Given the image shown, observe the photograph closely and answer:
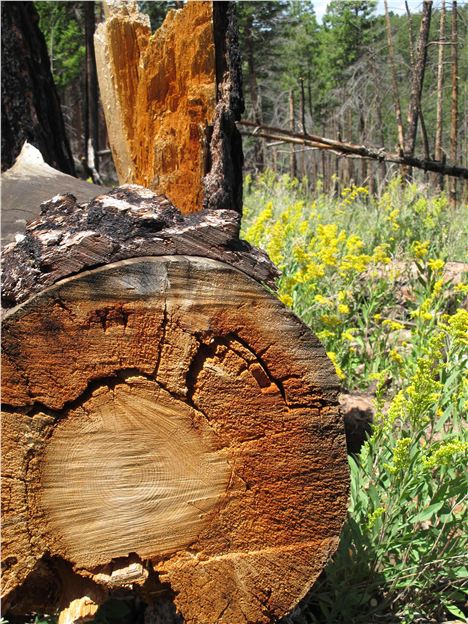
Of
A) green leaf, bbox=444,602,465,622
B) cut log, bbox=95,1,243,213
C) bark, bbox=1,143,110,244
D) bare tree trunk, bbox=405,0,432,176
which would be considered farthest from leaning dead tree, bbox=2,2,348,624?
bare tree trunk, bbox=405,0,432,176

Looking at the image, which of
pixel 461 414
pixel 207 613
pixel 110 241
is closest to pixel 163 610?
pixel 207 613

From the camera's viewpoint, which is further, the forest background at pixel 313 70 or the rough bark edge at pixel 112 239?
the forest background at pixel 313 70

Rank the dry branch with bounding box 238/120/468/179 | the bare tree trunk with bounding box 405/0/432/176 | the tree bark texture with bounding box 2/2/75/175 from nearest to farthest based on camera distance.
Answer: the tree bark texture with bounding box 2/2/75/175 < the dry branch with bounding box 238/120/468/179 < the bare tree trunk with bounding box 405/0/432/176

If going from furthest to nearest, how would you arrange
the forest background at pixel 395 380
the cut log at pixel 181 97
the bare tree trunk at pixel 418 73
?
the bare tree trunk at pixel 418 73 < the cut log at pixel 181 97 < the forest background at pixel 395 380

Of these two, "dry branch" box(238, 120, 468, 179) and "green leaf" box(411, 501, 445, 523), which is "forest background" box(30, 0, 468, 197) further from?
"green leaf" box(411, 501, 445, 523)

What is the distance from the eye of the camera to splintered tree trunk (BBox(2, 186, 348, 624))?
1.43m

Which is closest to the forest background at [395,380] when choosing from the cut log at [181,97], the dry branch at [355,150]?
the dry branch at [355,150]

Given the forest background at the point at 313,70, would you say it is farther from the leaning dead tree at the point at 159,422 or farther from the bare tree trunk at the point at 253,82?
the leaning dead tree at the point at 159,422

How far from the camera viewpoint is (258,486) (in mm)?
1571

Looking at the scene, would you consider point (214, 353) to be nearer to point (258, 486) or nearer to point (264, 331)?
point (264, 331)

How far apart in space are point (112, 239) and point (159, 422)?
42 centimetres

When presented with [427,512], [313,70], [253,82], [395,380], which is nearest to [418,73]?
[395,380]

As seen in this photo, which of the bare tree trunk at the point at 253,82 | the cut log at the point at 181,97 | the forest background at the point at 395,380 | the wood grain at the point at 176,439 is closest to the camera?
the wood grain at the point at 176,439

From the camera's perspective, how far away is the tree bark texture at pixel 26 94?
4.40 meters
